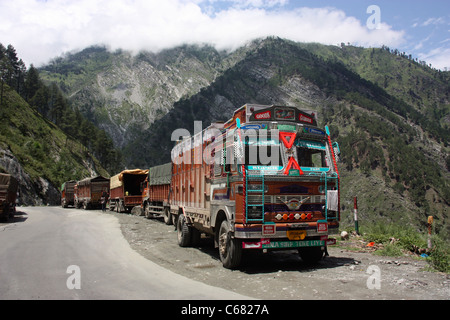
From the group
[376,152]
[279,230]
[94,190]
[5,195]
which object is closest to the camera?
[279,230]

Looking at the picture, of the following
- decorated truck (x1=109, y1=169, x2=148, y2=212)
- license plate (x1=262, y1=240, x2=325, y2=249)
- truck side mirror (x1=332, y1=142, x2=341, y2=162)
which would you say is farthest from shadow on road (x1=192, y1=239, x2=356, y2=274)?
decorated truck (x1=109, y1=169, x2=148, y2=212)

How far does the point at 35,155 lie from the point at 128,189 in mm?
44417

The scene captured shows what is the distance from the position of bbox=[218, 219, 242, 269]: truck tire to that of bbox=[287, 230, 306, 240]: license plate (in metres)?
1.16

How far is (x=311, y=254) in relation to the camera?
358 inches

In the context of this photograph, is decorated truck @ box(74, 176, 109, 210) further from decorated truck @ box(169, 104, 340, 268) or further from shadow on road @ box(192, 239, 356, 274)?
decorated truck @ box(169, 104, 340, 268)

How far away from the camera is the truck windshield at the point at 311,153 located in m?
8.67

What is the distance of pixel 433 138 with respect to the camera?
618 feet

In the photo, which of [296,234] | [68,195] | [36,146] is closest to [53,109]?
[36,146]

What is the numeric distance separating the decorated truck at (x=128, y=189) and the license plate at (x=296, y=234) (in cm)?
2294

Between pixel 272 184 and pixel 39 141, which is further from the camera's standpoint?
pixel 39 141

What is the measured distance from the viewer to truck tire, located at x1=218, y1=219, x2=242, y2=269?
26.9 feet

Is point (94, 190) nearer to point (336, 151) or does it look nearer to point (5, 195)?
point (5, 195)
